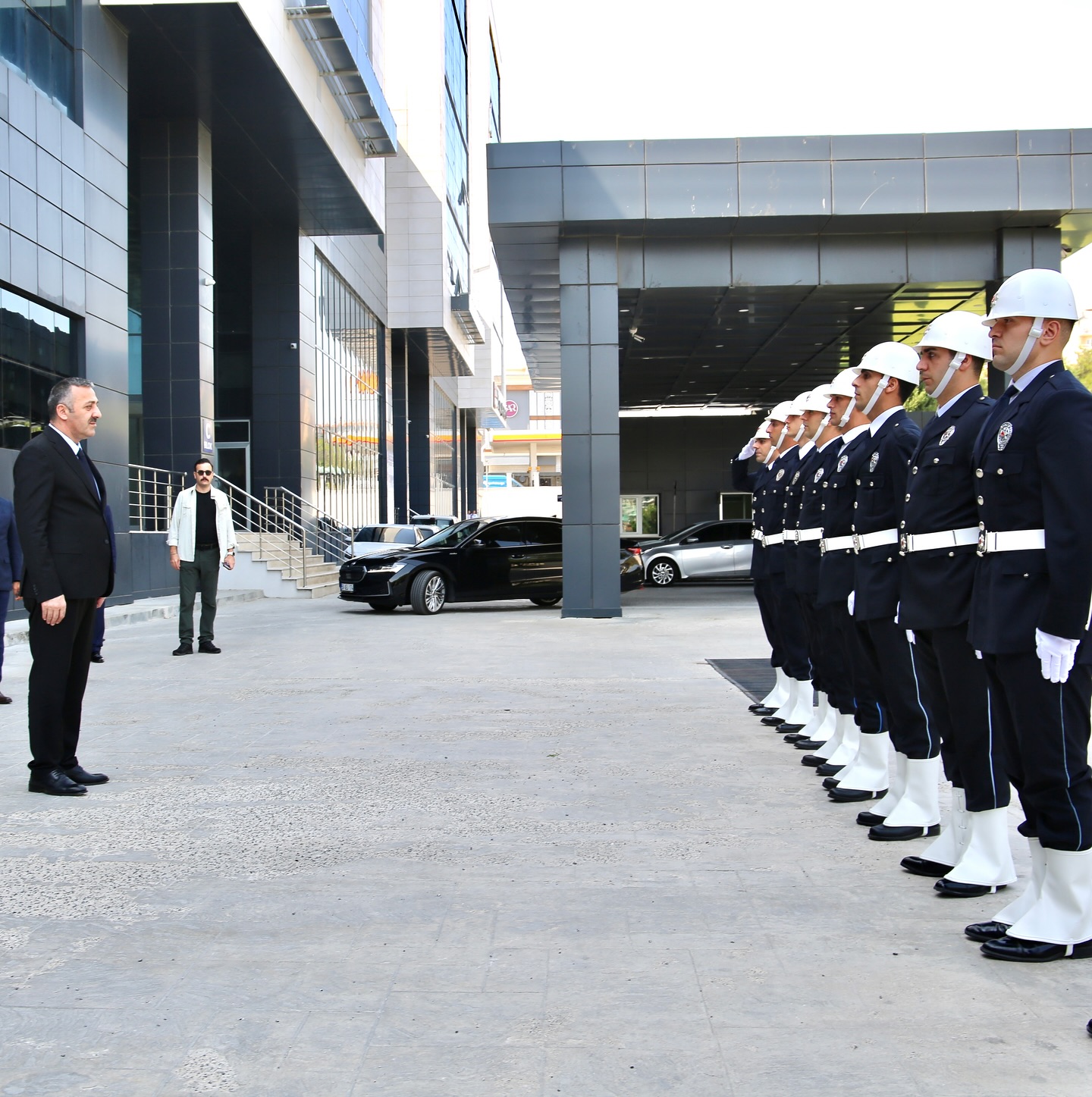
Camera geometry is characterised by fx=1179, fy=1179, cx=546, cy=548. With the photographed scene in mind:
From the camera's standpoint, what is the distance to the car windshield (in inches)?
752

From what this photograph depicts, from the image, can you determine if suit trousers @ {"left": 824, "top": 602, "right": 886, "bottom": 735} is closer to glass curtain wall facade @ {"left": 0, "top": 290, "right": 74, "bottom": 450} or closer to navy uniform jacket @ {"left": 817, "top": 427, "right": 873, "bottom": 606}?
navy uniform jacket @ {"left": 817, "top": 427, "right": 873, "bottom": 606}

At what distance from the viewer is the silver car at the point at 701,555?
26.7m

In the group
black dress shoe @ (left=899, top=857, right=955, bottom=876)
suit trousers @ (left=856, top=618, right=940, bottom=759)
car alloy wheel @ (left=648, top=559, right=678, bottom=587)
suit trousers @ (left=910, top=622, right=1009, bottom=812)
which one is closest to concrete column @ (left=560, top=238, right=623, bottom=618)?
car alloy wheel @ (left=648, top=559, right=678, bottom=587)

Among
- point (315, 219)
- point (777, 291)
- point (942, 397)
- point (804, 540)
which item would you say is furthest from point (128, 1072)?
point (315, 219)

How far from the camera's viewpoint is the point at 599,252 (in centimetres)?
1739

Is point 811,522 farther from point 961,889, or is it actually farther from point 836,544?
point 961,889

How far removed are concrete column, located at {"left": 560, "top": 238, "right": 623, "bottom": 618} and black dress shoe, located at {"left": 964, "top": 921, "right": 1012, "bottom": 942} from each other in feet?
44.6

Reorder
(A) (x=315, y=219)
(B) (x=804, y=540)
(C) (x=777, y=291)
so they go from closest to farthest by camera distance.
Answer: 1. (B) (x=804, y=540)
2. (C) (x=777, y=291)
3. (A) (x=315, y=219)

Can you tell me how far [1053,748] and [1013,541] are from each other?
0.68 metres

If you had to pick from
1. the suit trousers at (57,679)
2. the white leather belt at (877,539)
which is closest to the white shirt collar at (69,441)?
the suit trousers at (57,679)

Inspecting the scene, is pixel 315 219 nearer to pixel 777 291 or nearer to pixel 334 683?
pixel 777 291

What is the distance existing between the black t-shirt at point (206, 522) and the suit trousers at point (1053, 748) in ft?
35.1

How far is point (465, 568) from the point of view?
62.8 feet

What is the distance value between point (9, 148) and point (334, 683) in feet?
33.2
